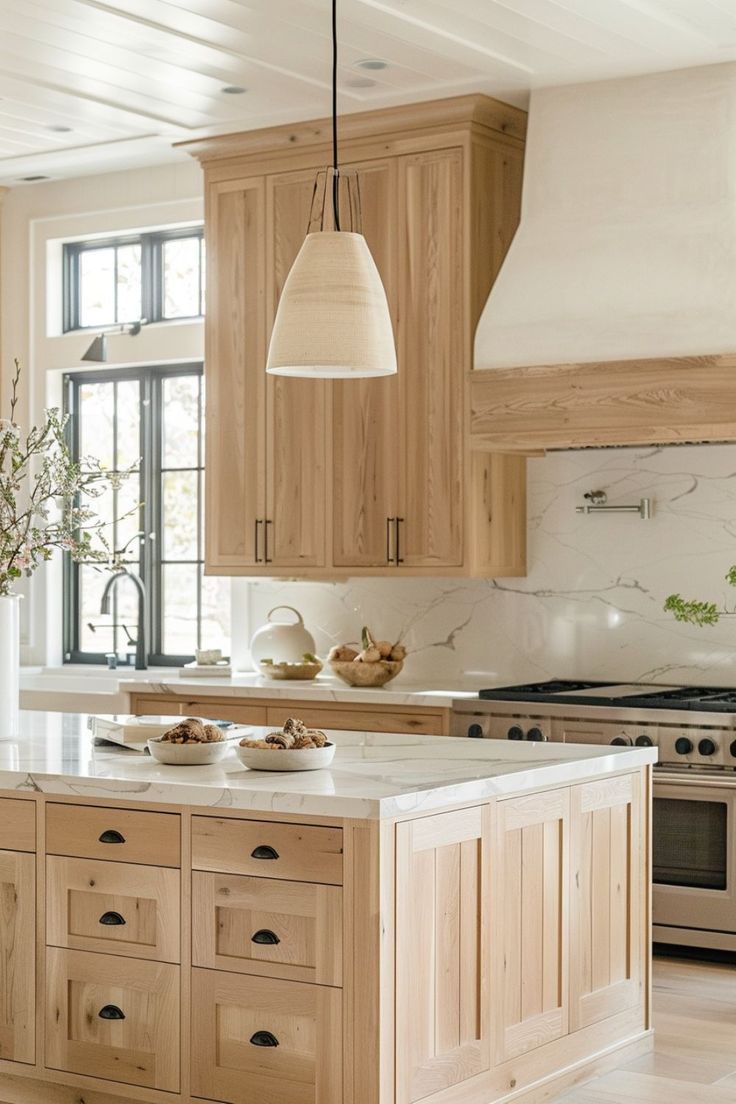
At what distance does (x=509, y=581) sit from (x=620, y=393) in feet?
3.60

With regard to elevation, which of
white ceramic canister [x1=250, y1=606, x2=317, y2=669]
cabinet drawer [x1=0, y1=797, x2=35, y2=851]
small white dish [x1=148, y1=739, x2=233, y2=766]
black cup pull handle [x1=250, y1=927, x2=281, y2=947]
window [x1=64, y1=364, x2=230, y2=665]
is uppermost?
window [x1=64, y1=364, x2=230, y2=665]

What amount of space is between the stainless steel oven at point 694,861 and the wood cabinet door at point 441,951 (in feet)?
6.20

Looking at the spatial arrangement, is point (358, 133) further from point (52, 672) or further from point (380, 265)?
point (52, 672)

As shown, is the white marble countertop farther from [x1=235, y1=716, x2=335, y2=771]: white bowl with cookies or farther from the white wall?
the white wall

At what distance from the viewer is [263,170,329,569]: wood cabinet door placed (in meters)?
6.27

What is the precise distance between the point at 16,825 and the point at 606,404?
270 cm

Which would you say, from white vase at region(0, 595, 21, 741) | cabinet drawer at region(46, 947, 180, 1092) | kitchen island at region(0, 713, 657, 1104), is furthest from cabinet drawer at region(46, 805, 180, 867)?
white vase at region(0, 595, 21, 741)

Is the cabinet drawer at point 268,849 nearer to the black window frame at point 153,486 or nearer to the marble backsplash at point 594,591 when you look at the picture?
the marble backsplash at point 594,591

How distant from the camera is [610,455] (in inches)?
239

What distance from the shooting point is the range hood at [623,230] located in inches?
212

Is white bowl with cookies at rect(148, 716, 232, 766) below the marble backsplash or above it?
below

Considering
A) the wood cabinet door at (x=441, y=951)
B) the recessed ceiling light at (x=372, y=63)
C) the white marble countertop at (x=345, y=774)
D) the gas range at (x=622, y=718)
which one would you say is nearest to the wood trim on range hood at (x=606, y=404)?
the gas range at (x=622, y=718)

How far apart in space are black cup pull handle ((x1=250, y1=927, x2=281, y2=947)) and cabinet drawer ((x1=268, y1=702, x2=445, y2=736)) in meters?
2.41

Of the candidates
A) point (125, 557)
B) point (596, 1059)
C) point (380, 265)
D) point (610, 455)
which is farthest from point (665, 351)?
point (125, 557)
